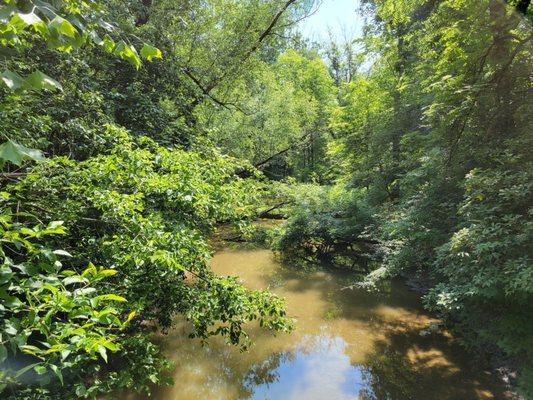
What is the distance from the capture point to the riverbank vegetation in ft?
5.30

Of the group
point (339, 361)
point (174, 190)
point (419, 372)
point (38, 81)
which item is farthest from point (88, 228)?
point (419, 372)

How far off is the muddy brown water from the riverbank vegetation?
0.47 m

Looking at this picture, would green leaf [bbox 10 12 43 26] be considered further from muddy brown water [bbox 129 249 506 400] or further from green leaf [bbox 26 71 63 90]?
muddy brown water [bbox 129 249 506 400]

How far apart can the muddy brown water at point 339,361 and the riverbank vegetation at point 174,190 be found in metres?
0.47

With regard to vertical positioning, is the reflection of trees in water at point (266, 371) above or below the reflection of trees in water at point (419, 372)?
above

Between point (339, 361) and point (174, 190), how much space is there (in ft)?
13.9

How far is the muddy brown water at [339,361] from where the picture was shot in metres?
5.00

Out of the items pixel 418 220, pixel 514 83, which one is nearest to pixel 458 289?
pixel 418 220

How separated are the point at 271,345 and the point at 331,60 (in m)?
26.1

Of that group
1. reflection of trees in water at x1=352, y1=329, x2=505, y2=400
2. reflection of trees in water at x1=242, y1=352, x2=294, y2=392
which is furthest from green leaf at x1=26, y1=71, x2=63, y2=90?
reflection of trees in water at x1=352, y1=329, x2=505, y2=400

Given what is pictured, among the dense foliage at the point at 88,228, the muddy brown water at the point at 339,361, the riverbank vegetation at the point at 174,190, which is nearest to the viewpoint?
the dense foliage at the point at 88,228

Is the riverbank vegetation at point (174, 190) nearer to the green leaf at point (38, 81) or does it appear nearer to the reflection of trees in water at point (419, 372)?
the green leaf at point (38, 81)

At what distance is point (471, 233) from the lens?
4.19 m

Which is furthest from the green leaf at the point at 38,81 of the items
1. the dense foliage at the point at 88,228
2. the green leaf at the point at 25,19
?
the green leaf at the point at 25,19
